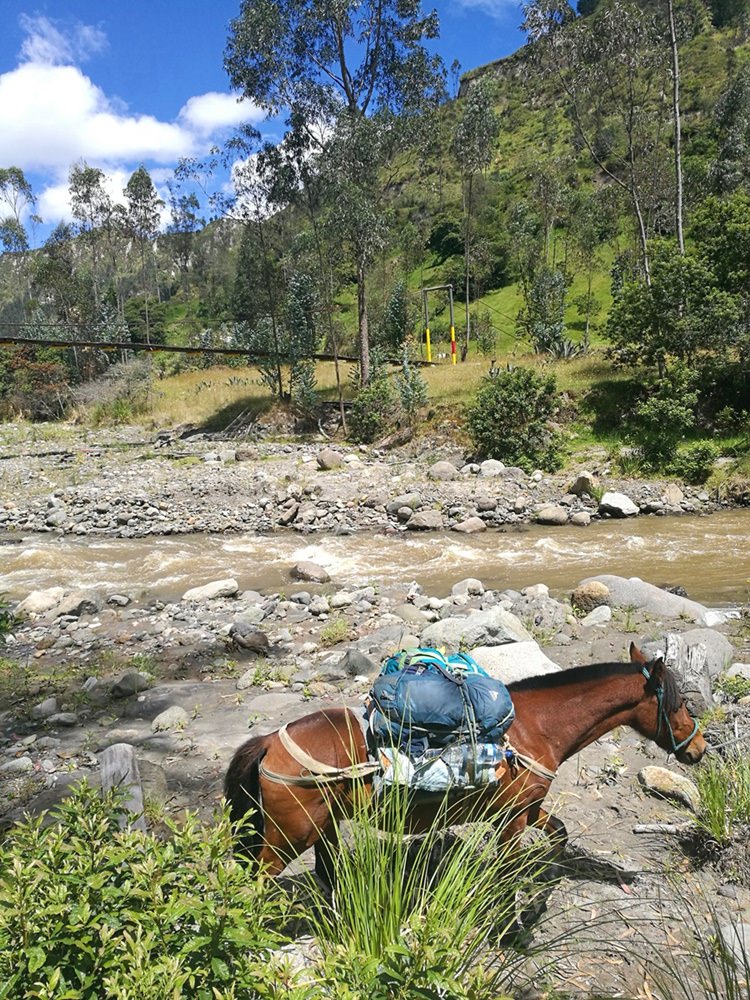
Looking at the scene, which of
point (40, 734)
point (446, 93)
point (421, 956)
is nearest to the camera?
point (421, 956)

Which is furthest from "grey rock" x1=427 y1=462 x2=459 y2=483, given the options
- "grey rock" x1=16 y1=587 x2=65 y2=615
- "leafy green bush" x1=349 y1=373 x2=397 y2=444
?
"grey rock" x1=16 y1=587 x2=65 y2=615

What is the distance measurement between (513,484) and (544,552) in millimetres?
3681

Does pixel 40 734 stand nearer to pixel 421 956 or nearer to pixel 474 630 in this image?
pixel 474 630

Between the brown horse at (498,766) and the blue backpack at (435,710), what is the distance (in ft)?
0.56

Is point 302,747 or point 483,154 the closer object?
point 302,747

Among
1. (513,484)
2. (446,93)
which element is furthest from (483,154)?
(513,484)

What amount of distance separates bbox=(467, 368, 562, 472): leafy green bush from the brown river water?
11.5 ft

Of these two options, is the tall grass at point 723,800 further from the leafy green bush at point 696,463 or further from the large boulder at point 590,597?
the leafy green bush at point 696,463

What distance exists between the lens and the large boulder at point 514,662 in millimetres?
5227

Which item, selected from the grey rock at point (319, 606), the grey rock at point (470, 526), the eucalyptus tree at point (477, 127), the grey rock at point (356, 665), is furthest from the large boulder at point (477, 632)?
the eucalyptus tree at point (477, 127)

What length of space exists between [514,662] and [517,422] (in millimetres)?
11550

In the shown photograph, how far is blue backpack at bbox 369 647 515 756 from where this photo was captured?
2.81m

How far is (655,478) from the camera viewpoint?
47.7 feet

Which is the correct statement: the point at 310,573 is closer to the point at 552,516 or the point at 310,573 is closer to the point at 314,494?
the point at 314,494
